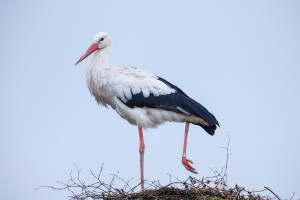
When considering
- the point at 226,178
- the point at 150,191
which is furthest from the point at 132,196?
the point at 226,178

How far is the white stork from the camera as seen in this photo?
364 inches

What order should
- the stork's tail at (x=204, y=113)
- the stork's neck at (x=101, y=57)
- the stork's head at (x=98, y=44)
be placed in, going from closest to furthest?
1. the stork's tail at (x=204, y=113)
2. the stork's neck at (x=101, y=57)
3. the stork's head at (x=98, y=44)

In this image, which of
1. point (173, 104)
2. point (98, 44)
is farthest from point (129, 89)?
point (98, 44)

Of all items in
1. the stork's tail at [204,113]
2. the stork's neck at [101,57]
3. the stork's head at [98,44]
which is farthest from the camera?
the stork's head at [98,44]

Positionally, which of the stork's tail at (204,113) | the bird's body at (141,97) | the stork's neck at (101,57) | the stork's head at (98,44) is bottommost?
the stork's tail at (204,113)

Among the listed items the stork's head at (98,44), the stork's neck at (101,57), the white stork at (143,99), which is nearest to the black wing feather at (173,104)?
the white stork at (143,99)

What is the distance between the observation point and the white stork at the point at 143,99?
9.26 metres

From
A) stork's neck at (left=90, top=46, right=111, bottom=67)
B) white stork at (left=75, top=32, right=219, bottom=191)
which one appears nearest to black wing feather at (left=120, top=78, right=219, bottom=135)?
white stork at (left=75, top=32, right=219, bottom=191)

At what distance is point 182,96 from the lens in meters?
9.43

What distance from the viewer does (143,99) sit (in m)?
9.30

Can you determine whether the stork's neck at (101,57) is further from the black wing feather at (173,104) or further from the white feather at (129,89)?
the black wing feather at (173,104)

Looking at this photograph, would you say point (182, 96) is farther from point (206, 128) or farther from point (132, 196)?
point (132, 196)

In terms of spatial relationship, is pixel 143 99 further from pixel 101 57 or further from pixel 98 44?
pixel 98 44

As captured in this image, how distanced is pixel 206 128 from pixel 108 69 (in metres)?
1.66
